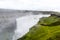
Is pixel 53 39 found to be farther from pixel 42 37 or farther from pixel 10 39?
pixel 10 39

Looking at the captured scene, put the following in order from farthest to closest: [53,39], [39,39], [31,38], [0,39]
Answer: [0,39], [31,38], [39,39], [53,39]

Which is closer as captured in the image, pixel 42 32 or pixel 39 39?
pixel 39 39

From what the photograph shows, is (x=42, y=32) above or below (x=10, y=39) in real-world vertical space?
above

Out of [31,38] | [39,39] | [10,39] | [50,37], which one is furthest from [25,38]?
[10,39]

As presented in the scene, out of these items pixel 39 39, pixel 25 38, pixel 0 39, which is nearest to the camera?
pixel 39 39

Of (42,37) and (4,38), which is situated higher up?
(42,37)

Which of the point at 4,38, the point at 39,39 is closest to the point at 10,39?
the point at 4,38

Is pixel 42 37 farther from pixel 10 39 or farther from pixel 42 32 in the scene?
pixel 10 39

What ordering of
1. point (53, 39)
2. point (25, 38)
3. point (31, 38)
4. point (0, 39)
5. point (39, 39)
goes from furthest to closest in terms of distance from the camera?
point (0, 39), point (25, 38), point (31, 38), point (39, 39), point (53, 39)

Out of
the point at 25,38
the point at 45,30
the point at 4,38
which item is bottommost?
the point at 4,38
